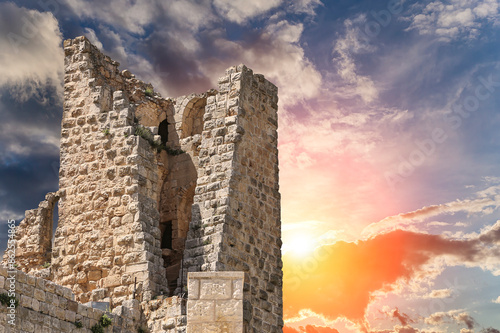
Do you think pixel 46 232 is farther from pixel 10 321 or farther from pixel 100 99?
pixel 10 321

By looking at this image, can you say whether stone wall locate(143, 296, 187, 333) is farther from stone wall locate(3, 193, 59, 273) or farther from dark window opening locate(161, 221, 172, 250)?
stone wall locate(3, 193, 59, 273)

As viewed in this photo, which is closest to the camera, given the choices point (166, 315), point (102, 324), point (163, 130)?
point (102, 324)

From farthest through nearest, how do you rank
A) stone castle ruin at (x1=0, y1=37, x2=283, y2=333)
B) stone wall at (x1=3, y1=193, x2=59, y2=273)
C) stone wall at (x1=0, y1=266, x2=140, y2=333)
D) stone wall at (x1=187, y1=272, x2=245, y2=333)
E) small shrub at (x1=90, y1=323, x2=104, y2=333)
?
stone wall at (x1=3, y1=193, x2=59, y2=273)
stone castle ruin at (x1=0, y1=37, x2=283, y2=333)
small shrub at (x1=90, y1=323, x2=104, y2=333)
stone wall at (x1=187, y1=272, x2=245, y2=333)
stone wall at (x1=0, y1=266, x2=140, y2=333)

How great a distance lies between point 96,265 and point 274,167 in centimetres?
439

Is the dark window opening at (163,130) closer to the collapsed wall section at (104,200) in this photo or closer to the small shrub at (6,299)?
the collapsed wall section at (104,200)

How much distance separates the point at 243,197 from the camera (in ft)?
54.2

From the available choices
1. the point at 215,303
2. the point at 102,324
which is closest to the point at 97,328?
the point at 102,324

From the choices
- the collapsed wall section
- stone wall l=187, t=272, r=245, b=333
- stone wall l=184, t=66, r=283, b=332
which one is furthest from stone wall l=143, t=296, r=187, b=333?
stone wall l=187, t=272, r=245, b=333

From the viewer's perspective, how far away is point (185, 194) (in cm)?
1862

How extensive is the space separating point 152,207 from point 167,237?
2196 millimetres

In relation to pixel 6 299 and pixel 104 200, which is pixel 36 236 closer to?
pixel 104 200

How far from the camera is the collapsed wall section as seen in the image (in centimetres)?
1590

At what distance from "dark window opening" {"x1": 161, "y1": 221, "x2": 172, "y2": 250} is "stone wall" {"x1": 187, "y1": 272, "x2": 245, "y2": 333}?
5.67 meters

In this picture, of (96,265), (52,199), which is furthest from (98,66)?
(96,265)
